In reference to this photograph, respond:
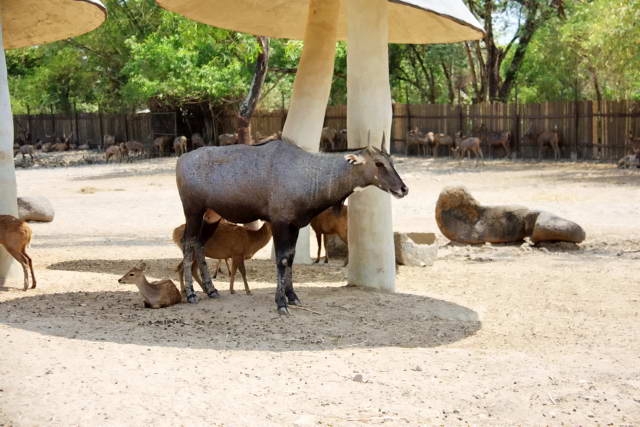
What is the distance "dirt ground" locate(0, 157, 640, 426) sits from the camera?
5.32 metres

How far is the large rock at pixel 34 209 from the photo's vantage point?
16.9 meters

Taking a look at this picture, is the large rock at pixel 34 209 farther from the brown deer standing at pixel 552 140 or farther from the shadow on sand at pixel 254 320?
the brown deer standing at pixel 552 140

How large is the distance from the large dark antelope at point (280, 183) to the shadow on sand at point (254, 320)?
395 millimetres

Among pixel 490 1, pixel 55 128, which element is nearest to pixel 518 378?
pixel 490 1

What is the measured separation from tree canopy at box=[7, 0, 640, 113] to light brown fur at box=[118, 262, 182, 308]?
11429mm

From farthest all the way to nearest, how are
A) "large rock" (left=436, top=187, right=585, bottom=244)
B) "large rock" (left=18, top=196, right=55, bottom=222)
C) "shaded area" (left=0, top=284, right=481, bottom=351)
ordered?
1. "large rock" (left=18, top=196, right=55, bottom=222)
2. "large rock" (left=436, top=187, right=585, bottom=244)
3. "shaded area" (left=0, top=284, right=481, bottom=351)

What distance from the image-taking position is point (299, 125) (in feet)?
35.9

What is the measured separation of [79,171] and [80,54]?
14.9 m

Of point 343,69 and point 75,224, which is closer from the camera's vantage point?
point 75,224

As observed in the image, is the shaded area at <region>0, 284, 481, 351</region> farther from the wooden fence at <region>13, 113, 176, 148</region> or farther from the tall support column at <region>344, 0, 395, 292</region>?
the wooden fence at <region>13, 113, 176, 148</region>

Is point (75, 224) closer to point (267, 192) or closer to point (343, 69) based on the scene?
point (267, 192)

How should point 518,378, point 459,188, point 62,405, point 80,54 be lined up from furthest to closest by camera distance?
point 80,54 < point 459,188 < point 518,378 < point 62,405

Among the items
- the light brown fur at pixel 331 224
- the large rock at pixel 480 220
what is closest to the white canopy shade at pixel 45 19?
the light brown fur at pixel 331 224

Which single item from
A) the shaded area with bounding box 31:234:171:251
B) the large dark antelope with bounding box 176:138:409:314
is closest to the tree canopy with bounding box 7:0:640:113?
the shaded area with bounding box 31:234:171:251
